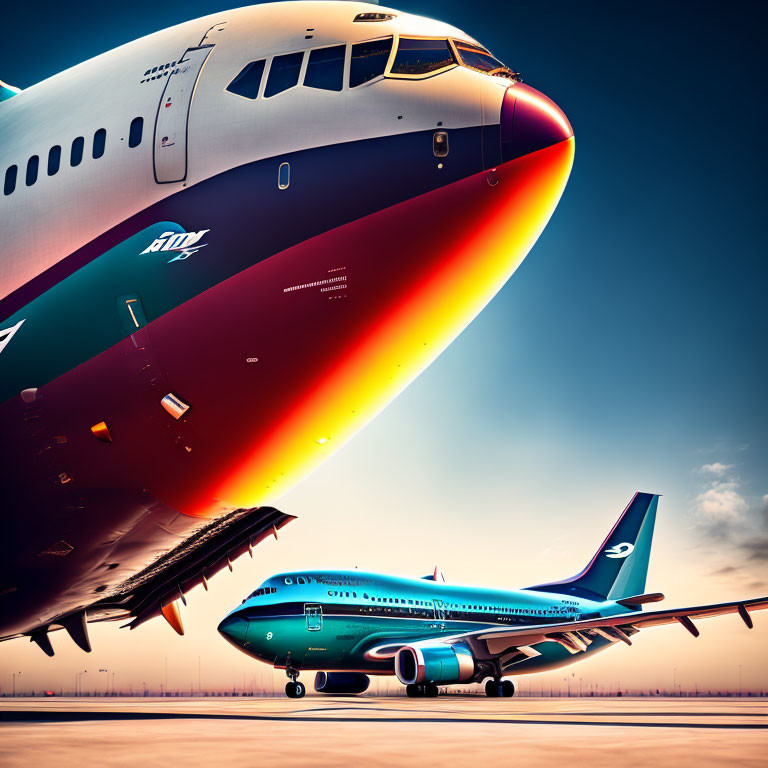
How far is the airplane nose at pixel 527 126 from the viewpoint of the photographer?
19.1 feet

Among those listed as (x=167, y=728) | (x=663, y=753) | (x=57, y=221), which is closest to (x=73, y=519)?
(x=57, y=221)

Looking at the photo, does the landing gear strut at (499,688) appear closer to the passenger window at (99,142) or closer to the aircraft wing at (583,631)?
the aircraft wing at (583,631)

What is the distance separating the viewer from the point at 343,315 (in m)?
6.00

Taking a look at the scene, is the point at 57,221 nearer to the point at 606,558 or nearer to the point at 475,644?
the point at 475,644

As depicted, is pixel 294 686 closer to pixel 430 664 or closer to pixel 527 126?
pixel 430 664

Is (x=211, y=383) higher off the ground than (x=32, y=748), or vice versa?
(x=211, y=383)

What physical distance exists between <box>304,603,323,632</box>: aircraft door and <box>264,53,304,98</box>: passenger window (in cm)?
2180

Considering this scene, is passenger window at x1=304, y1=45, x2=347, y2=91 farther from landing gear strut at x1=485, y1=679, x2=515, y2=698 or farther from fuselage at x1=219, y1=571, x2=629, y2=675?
landing gear strut at x1=485, y1=679, x2=515, y2=698

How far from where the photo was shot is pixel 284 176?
595 centimetres

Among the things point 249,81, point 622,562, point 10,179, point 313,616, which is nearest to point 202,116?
point 249,81

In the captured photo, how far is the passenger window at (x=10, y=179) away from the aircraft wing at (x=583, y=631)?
1453cm

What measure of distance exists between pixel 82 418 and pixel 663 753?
5438 millimetres

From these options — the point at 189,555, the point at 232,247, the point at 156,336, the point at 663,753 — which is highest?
the point at 232,247

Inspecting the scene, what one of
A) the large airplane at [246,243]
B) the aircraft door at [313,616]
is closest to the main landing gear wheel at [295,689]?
the aircraft door at [313,616]
